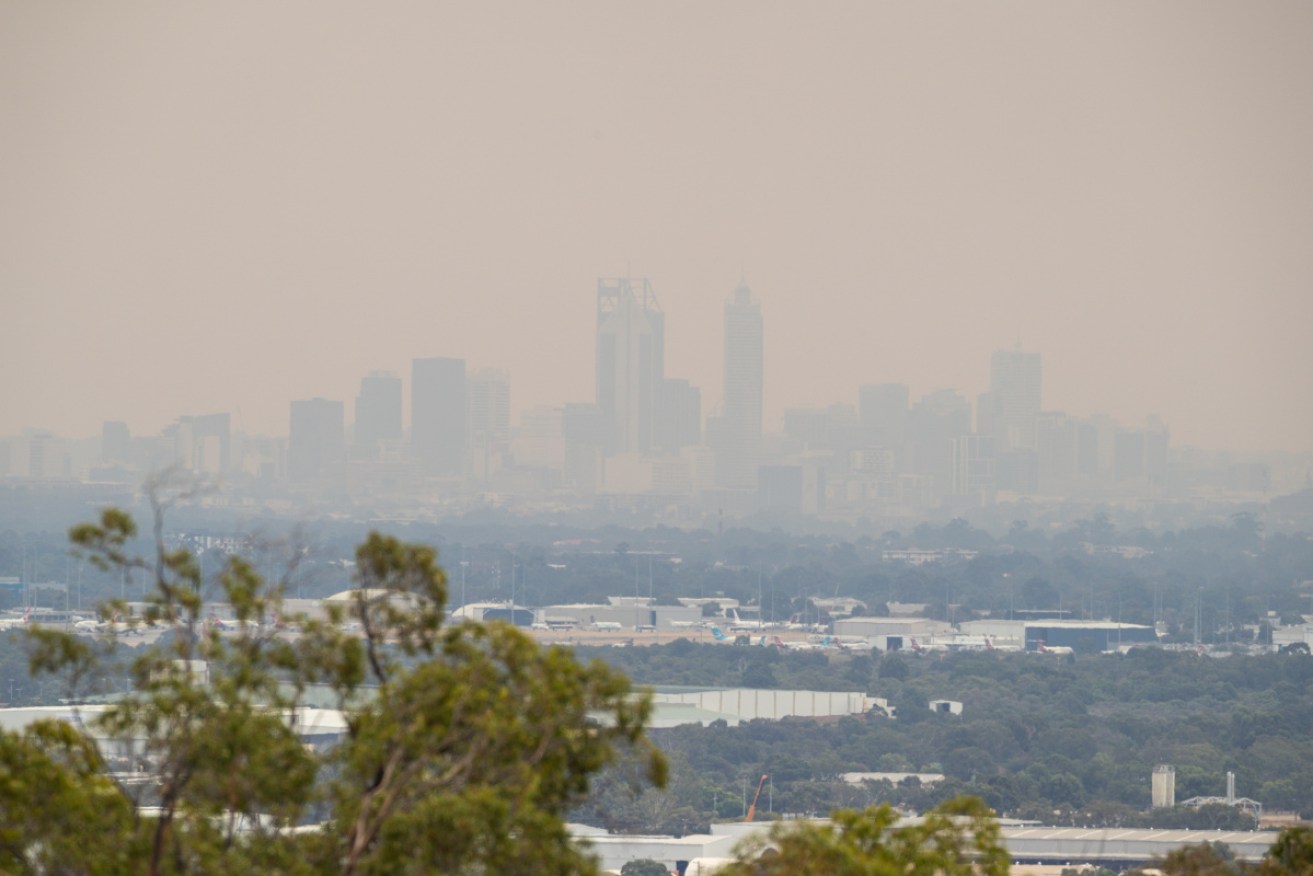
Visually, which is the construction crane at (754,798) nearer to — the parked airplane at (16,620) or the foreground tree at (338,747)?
the foreground tree at (338,747)

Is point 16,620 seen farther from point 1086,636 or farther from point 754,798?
point 754,798

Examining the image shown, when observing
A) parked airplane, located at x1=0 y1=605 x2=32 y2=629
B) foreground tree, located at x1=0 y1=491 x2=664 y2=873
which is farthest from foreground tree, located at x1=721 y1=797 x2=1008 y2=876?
parked airplane, located at x1=0 y1=605 x2=32 y2=629

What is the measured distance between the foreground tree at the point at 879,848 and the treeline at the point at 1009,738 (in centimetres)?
2244

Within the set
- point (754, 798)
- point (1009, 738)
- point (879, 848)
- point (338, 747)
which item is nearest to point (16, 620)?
point (1009, 738)

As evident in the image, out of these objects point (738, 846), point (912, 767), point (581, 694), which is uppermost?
point (581, 694)

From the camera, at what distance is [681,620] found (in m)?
118

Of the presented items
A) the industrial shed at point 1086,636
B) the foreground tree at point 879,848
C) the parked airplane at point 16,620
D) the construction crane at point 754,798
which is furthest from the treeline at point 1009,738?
the parked airplane at point 16,620

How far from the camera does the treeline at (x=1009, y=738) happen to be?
162 feet

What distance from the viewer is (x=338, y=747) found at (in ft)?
40.1

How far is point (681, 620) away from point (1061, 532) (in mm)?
81148

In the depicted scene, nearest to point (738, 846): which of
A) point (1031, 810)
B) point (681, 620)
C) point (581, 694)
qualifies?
point (581, 694)

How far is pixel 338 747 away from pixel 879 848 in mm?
3184

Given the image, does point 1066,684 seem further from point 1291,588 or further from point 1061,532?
point 1061,532

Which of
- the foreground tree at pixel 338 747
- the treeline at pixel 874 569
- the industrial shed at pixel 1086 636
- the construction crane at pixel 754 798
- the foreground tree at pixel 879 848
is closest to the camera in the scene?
the foreground tree at pixel 338 747
